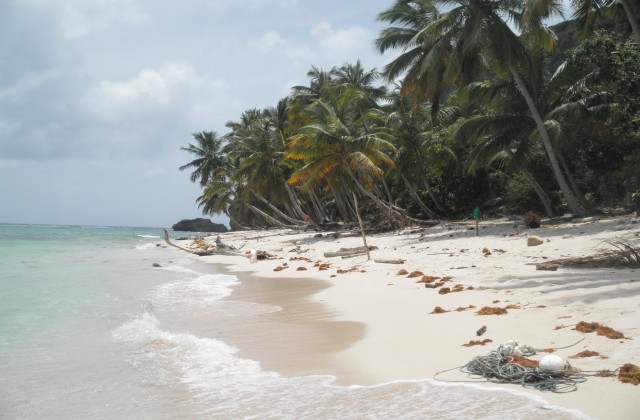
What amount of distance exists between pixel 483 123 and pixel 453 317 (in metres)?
15.5

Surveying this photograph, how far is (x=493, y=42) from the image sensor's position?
60.1ft

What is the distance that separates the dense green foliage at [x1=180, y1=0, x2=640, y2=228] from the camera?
17469 mm

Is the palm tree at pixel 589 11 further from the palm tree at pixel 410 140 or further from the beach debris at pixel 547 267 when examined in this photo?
the palm tree at pixel 410 140

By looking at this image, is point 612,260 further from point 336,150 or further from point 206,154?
point 206,154

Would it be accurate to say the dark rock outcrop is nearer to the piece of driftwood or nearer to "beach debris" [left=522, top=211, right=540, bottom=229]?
"beach debris" [left=522, top=211, right=540, bottom=229]

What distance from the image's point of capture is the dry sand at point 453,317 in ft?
14.5

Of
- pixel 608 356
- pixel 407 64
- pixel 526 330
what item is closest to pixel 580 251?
pixel 526 330

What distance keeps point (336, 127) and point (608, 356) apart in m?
19.7

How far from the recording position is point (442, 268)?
11.3m

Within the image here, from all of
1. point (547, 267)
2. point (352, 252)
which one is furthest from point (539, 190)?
point (547, 267)

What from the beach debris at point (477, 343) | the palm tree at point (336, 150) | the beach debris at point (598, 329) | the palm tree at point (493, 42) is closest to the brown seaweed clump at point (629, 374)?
the beach debris at point (598, 329)

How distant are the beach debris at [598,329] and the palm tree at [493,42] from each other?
1498 cm

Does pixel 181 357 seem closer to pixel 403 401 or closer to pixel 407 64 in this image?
pixel 403 401

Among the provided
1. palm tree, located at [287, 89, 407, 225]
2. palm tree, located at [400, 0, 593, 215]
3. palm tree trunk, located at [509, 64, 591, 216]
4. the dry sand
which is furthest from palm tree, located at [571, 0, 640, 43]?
palm tree, located at [287, 89, 407, 225]
